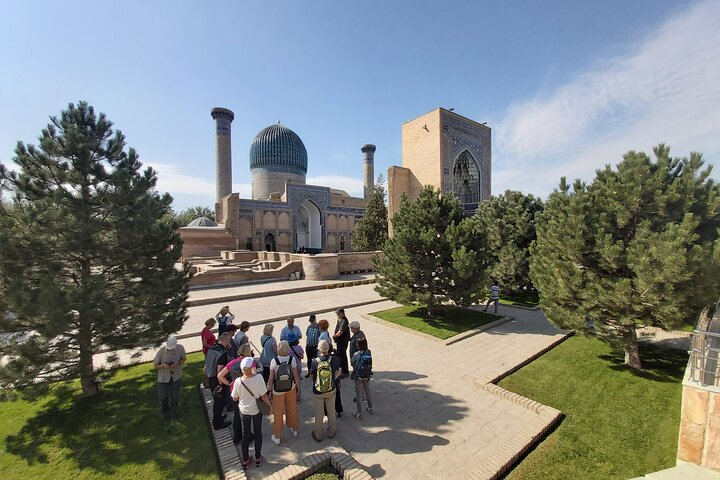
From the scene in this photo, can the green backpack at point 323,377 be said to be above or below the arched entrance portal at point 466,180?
below

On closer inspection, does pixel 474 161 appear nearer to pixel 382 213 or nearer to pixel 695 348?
pixel 382 213

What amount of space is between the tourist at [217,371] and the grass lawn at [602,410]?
376 centimetres

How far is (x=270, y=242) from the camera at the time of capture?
3434cm

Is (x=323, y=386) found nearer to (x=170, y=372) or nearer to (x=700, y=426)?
(x=170, y=372)

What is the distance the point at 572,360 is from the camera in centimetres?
680

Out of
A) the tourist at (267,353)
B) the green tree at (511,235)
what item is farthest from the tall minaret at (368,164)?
the tourist at (267,353)

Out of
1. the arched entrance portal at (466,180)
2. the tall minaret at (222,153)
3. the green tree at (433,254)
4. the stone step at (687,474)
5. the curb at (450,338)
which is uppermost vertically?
the tall minaret at (222,153)

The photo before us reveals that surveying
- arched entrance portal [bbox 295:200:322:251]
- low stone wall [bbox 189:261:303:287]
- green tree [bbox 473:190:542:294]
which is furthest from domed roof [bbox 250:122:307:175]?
green tree [bbox 473:190:542:294]

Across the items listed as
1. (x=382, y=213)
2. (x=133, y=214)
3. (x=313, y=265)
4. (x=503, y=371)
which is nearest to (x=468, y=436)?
(x=503, y=371)

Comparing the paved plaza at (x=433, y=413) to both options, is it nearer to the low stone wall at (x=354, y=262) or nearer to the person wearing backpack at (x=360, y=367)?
the person wearing backpack at (x=360, y=367)

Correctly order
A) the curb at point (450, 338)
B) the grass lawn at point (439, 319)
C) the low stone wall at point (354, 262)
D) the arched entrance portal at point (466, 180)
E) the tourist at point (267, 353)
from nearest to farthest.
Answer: the tourist at point (267, 353) → the curb at point (450, 338) → the grass lawn at point (439, 319) → the low stone wall at point (354, 262) → the arched entrance portal at point (466, 180)

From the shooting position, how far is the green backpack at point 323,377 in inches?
158

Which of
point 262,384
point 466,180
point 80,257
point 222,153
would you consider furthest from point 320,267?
point 222,153

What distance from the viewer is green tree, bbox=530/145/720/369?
4824 millimetres
